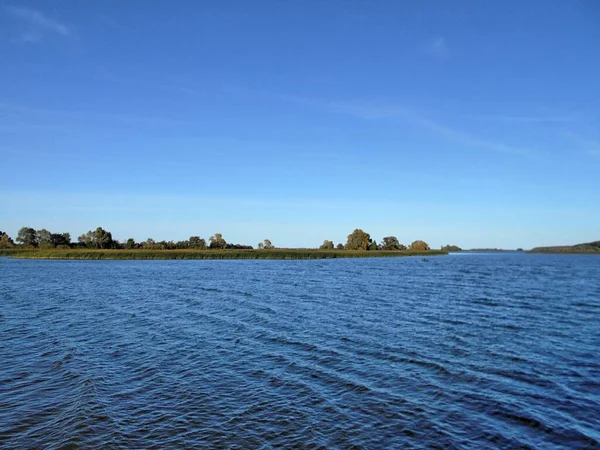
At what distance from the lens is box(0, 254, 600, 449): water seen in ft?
40.6

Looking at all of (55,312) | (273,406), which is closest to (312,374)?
(273,406)

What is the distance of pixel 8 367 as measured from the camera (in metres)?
18.6

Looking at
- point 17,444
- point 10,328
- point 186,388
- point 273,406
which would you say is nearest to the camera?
point 17,444

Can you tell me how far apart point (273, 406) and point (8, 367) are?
43.1ft

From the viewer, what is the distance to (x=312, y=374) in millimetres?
18109

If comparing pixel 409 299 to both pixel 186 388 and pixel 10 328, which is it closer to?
pixel 186 388

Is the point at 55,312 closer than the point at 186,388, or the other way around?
the point at 186,388

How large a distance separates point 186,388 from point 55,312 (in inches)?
914

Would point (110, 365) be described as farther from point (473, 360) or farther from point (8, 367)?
point (473, 360)

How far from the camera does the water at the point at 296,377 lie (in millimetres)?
12367

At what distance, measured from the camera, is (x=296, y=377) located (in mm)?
17656

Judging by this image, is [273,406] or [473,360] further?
[473,360]

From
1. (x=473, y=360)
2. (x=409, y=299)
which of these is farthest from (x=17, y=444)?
(x=409, y=299)

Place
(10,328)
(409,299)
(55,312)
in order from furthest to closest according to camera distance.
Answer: (409,299) < (55,312) < (10,328)
